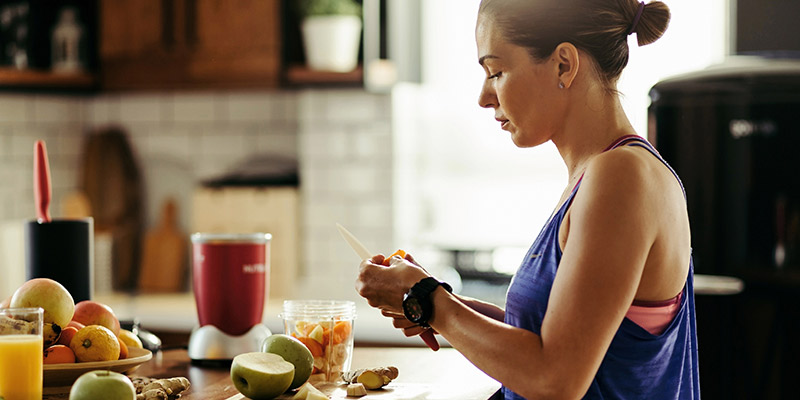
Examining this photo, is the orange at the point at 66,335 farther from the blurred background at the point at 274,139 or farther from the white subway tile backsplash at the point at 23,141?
the white subway tile backsplash at the point at 23,141

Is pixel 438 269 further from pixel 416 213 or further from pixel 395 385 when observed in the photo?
pixel 395 385

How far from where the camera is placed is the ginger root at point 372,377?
5.03ft

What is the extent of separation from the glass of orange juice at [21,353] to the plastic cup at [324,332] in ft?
1.39

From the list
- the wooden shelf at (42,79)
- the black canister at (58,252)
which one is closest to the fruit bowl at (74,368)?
the black canister at (58,252)

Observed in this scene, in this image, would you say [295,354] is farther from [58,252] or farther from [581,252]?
[58,252]

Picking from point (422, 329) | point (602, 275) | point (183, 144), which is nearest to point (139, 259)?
point (183, 144)

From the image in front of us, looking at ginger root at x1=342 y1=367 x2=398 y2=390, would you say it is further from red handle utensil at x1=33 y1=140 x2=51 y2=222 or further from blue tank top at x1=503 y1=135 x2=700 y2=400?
red handle utensil at x1=33 y1=140 x2=51 y2=222

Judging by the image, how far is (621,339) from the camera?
4.47 ft

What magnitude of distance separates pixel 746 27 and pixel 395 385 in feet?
6.52

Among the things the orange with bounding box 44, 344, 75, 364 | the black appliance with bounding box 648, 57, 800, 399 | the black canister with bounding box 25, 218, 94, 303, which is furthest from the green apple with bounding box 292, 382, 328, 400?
the black appliance with bounding box 648, 57, 800, 399

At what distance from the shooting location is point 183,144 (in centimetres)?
413

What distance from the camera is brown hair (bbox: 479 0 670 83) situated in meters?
1.41

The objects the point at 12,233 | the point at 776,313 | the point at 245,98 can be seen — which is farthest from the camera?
the point at 245,98

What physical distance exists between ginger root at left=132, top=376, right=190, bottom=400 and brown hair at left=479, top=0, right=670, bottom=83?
0.74 metres
